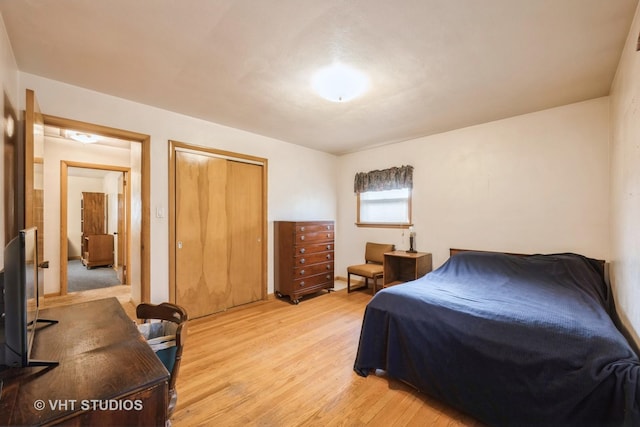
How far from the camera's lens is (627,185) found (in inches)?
73.4

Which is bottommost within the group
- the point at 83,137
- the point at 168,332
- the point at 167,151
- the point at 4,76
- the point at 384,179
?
the point at 168,332

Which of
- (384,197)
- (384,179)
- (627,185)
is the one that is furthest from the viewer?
(384,197)

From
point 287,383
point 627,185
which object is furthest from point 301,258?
point 627,185

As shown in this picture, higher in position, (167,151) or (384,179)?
(167,151)

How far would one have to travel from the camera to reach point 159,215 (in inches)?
120

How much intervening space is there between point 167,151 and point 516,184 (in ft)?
13.2

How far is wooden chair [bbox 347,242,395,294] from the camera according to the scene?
409 centimetres

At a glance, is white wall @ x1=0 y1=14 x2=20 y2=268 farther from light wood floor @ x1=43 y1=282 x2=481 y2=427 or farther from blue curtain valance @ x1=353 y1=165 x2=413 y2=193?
blue curtain valance @ x1=353 y1=165 x2=413 y2=193

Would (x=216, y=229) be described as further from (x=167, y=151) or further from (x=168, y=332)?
(x=168, y=332)

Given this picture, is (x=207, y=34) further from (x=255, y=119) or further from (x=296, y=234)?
(x=296, y=234)

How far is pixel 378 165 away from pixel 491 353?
3393 millimetres

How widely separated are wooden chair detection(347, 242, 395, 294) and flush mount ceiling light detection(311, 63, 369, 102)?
2497mm

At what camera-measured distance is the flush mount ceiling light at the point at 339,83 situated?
7.16 ft

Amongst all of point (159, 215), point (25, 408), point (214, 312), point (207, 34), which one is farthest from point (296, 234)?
point (25, 408)
